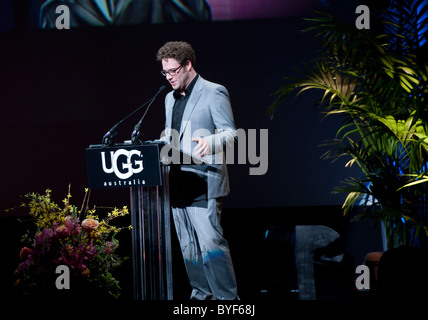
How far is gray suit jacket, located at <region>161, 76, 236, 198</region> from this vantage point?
2871 mm

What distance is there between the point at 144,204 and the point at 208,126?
583mm

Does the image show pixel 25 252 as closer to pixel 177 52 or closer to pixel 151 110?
pixel 177 52

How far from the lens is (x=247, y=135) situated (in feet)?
15.1

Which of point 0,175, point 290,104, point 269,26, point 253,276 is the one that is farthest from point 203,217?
point 0,175

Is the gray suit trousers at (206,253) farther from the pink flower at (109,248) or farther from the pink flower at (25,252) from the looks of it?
the pink flower at (25,252)

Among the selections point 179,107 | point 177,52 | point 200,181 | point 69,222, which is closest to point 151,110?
point 179,107

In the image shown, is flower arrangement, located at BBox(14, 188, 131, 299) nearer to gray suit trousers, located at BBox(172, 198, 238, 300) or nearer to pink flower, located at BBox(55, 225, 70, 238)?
pink flower, located at BBox(55, 225, 70, 238)

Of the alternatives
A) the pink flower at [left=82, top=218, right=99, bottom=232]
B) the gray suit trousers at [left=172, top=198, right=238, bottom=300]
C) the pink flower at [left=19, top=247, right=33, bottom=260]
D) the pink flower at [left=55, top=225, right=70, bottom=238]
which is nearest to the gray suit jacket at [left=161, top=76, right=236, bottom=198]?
the gray suit trousers at [left=172, top=198, right=238, bottom=300]

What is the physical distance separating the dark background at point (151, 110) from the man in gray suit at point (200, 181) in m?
1.67

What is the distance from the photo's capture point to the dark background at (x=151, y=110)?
4613 millimetres

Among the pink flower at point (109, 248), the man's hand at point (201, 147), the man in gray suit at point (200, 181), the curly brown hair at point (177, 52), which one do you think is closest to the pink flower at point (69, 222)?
the pink flower at point (109, 248)

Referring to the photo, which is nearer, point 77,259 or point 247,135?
point 77,259

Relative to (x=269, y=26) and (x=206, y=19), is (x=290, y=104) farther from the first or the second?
(x=206, y=19)

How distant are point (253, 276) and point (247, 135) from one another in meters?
1.21
